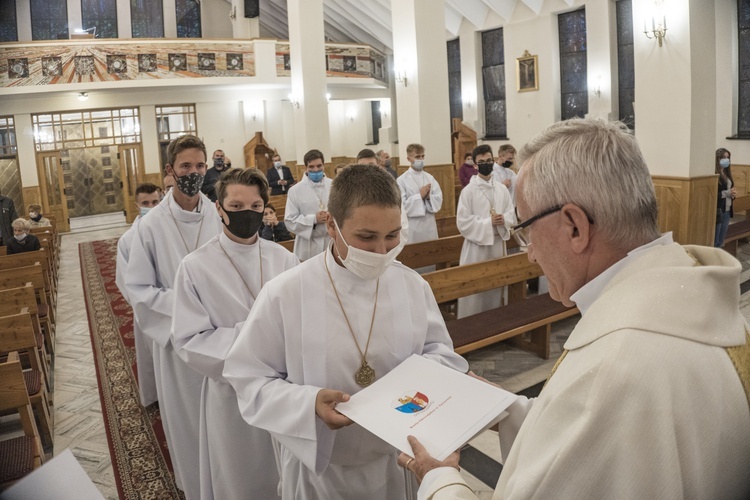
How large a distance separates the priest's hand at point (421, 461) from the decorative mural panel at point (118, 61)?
18230 millimetres

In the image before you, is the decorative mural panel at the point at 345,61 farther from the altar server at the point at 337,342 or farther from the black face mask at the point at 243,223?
the altar server at the point at 337,342

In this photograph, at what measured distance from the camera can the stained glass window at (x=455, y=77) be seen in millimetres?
21109

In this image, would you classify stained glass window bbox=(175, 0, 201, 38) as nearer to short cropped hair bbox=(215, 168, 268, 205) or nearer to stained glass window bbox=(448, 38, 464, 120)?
stained glass window bbox=(448, 38, 464, 120)

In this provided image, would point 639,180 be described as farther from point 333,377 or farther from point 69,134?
point 69,134

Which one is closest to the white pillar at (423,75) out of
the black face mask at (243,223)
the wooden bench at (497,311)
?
the wooden bench at (497,311)

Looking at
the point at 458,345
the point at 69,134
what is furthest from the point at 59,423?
the point at 69,134

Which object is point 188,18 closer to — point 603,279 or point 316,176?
point 316,176

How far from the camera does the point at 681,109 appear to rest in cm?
750

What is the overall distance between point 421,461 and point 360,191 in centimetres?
85

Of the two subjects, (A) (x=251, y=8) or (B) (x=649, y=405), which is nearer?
(B) (x=649, y=405)

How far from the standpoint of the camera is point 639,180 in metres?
1.25

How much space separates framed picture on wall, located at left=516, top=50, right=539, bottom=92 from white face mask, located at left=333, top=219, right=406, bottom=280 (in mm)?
17471

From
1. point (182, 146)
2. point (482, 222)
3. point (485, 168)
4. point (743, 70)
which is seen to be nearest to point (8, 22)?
point (485, 168)

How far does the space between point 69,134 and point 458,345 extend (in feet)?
61.4
